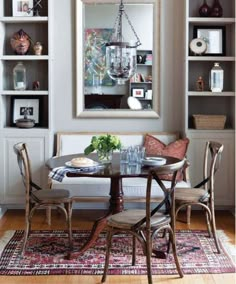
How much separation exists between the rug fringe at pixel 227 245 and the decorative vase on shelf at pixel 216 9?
218 centimetres

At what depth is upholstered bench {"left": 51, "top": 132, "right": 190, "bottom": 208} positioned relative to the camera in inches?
203

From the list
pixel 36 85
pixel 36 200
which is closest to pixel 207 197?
Result: pixel 36 200

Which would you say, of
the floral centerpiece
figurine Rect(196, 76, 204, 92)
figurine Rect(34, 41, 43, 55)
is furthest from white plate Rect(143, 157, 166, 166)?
figurine Rect(34, 41, 43, 55)

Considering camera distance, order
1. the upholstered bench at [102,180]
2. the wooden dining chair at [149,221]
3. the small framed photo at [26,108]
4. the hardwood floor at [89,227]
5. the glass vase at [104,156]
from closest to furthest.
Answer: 1. the wooden dining chair at [149,221]
2. the hardwood floor at [89,227]
3. the glass vase at [104,156]
4. the upholstered bench at [102,180]
5. the small framed photo at [26,108]

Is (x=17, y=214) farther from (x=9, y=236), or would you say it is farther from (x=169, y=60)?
(x=169, y=60)

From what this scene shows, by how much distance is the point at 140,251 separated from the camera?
4.36 metres

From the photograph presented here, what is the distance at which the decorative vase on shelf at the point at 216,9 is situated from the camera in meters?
5.62

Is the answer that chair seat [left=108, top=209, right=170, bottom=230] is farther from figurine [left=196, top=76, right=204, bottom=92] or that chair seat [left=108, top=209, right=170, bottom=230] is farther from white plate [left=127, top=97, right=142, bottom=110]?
figurine [left=196, top=76, right=204, bottom=92]

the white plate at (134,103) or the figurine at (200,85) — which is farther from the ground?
the figurine at (200,85)

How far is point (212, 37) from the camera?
570 centimetres

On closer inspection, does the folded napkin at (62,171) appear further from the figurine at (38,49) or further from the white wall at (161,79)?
the figurine at (38,49)

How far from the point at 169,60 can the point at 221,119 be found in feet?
2.63

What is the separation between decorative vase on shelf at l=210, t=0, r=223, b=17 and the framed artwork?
107 cm

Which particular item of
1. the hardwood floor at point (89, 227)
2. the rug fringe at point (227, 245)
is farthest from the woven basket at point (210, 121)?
the rug fringe at point (227, 245)
